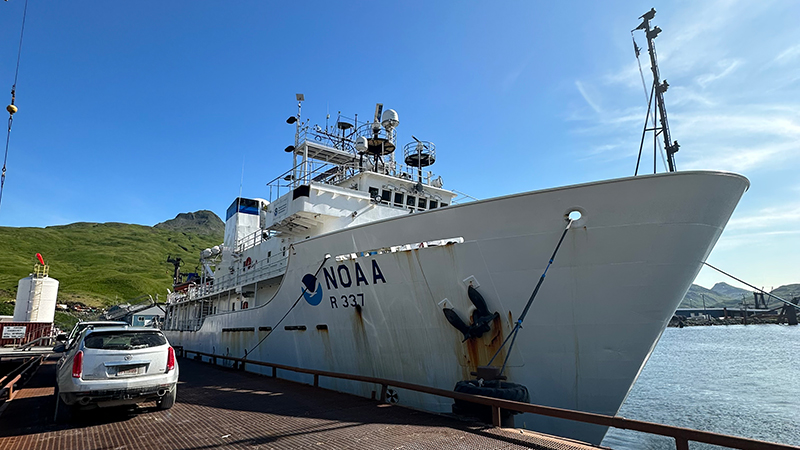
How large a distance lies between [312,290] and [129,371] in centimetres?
476

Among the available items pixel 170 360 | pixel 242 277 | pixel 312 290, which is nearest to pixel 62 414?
pixel 170 360

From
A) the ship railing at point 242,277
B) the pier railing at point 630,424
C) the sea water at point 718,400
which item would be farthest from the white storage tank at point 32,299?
the sea water at point 718,400

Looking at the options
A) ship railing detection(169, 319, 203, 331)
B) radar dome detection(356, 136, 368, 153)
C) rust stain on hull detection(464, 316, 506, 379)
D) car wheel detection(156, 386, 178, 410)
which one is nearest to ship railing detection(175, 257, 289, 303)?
ship railing detection(169, 319, 203, 331)

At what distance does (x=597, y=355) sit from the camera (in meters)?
6.42

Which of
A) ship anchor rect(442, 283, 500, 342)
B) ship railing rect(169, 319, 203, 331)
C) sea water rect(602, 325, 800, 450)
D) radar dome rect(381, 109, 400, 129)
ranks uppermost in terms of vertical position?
radar dome rect(381, 109, 400, 129)

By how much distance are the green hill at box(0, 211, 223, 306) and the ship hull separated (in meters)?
72.5

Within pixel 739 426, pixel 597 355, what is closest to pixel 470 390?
pixel 597 355

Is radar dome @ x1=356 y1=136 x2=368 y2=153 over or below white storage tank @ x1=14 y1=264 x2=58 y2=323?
over

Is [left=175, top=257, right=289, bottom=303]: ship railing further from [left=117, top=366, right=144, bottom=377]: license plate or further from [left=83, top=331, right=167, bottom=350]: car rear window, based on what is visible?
[left=117, top=366, right=144, bottom=377]: license plate

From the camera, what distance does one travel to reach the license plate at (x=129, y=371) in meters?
5.81

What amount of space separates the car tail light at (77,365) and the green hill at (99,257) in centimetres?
7222

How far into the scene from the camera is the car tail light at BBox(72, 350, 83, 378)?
18.3 ft

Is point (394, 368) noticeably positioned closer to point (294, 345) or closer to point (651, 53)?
point (294, 345)

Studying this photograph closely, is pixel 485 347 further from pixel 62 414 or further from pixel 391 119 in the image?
pixel 391 119
